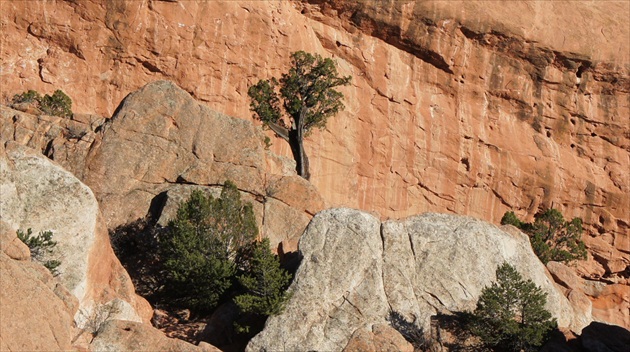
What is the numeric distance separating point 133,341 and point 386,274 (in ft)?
33.6

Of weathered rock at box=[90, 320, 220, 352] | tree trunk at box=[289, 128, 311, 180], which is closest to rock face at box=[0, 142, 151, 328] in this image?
weathered rock at box=[90, 320, 220, 352]

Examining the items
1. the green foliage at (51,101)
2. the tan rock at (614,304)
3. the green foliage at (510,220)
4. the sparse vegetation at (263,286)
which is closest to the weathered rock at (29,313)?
the sparse vegetation at (263,286)

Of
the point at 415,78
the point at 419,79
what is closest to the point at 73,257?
the point at 415,78

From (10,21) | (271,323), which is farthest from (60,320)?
(10,21)

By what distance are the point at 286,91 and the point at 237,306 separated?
56.5ft

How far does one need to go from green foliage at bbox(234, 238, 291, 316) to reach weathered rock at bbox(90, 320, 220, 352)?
3959 mm

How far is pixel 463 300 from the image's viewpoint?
3225 centimetres

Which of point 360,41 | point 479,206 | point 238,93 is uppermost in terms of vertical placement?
point 360,41

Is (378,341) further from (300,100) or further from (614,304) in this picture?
(614,304)

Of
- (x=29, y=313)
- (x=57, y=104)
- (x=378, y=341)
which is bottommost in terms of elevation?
(x=378, y=341)

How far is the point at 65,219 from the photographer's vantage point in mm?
28734

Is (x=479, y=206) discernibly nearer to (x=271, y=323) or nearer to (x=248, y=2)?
(x=248, y=2)

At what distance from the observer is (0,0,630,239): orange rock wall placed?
47.7 metres

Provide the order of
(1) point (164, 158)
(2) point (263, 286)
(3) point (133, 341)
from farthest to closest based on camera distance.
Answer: (1) point (164, 158) → (2) point (263, 286) → (3) point (133, 341)
